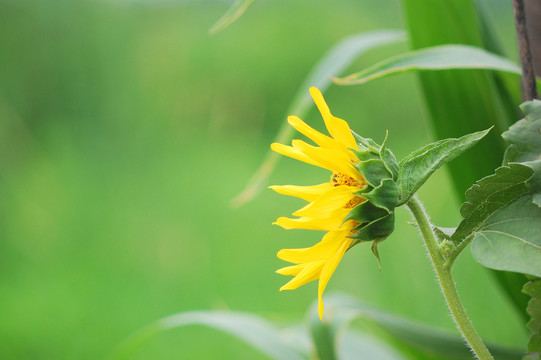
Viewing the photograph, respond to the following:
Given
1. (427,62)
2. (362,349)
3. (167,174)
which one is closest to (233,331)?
(362,349)

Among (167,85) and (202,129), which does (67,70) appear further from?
(202,129)

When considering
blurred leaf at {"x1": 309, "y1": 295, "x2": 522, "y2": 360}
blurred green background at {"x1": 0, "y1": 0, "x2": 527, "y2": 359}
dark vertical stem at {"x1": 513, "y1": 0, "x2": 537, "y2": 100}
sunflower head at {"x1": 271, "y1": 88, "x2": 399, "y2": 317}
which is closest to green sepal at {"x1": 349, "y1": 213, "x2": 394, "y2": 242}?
sunflower head at {"x1": 271, "y1": 88, "x2": 399, "y2": 317}

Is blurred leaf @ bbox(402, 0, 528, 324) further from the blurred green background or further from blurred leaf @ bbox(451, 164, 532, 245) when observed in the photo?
the blurred green background

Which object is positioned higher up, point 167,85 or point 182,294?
point 167,85

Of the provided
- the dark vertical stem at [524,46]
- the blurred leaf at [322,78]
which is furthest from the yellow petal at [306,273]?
the blurred leaf at [322,78]

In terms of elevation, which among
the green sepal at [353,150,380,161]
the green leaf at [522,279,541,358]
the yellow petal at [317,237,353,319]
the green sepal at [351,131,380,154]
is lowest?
the green leaf at [522,279,541,358]

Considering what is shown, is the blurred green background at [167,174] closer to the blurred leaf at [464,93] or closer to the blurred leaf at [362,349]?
the blurred leaf at [362,349]

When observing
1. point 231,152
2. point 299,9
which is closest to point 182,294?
point 231,152
